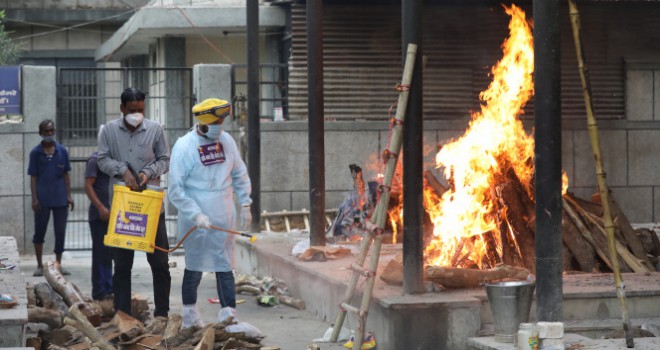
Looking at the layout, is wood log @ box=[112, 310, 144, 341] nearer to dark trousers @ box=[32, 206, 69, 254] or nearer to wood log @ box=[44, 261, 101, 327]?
wood log @ box=[44, 261, 101, 327]

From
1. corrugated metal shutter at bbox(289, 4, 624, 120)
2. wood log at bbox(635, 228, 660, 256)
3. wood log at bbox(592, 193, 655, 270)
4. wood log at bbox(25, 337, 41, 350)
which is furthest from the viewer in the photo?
corrugated metal shutter at bbox(289, 4, 624, 120)

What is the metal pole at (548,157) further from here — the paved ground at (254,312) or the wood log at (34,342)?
the wood log at (34,342)

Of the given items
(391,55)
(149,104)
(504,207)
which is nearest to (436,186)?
(504,207)

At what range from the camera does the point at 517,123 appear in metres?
11.5

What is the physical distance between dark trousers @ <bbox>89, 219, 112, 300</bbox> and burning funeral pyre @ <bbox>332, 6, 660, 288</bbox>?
10.1ft

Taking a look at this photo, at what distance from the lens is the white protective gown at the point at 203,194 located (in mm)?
9586

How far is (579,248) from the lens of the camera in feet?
34.3

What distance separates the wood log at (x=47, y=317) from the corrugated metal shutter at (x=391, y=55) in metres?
9.47

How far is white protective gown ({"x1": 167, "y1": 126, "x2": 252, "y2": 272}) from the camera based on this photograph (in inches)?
377

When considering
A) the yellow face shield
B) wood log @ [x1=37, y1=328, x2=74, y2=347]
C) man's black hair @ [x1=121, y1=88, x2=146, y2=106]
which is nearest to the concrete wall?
man's black hair @ [x1=121, y1=88, x2=146, y2=106]

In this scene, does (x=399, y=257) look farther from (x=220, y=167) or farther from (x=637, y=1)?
(x=637, y=1)

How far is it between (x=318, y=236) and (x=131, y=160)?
292cm

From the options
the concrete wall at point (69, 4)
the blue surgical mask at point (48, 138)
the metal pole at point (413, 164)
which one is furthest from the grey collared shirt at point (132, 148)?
the concrete wall at point (69, 4)

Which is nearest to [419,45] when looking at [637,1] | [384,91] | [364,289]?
[364,289]
